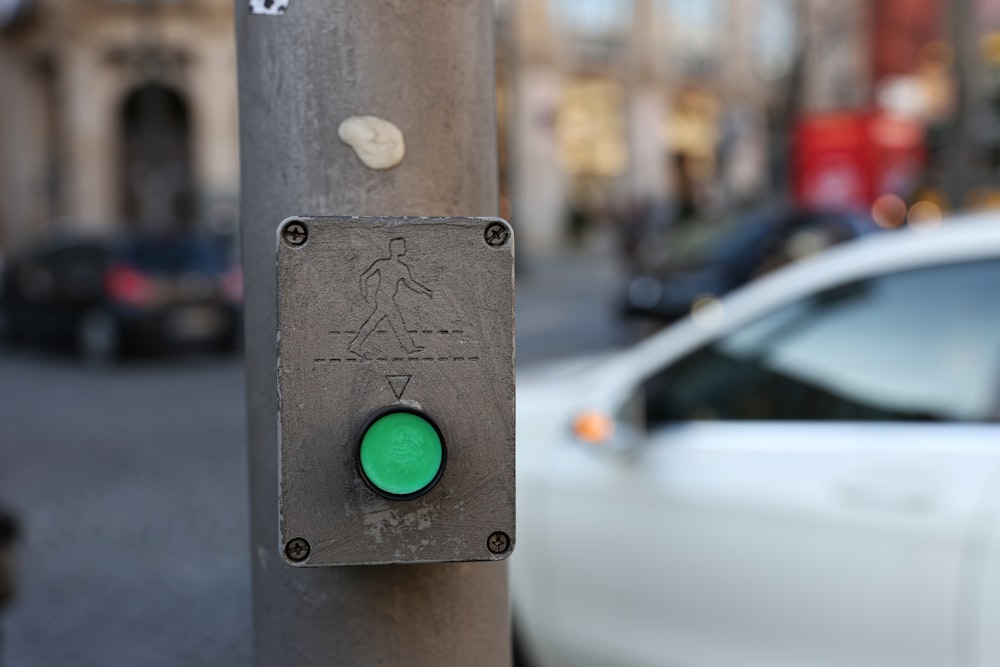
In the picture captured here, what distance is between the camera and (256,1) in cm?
143

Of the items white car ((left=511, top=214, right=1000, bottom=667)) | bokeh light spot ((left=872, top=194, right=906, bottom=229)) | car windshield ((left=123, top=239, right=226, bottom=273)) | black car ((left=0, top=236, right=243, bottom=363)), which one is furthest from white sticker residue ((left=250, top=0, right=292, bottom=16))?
bokeh light spot ((left=872, top=194, right=906, bottom=229))

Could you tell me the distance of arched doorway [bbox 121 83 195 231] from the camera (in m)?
34.8

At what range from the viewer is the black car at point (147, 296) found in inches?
570

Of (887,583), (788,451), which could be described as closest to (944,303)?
(788,451)

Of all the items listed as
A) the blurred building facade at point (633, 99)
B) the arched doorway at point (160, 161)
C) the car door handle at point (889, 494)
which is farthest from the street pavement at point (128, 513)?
the arched doorway at point (160, 161)

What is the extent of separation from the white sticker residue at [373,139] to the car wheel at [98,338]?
13.8 metres

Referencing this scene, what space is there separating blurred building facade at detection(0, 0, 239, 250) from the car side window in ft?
100

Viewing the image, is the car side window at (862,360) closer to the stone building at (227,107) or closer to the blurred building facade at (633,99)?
the stone building at (227,107)

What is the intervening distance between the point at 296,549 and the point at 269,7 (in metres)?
0.62

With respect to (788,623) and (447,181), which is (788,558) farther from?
(447,181)

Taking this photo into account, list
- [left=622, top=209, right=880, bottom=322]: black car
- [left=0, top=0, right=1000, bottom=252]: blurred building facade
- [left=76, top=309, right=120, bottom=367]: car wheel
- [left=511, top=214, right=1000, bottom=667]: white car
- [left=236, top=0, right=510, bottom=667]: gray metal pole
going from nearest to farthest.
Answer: [left=236, top=0, right=510, bottom=667]: gray metal pole < [left=511, top=214, right=1000, bottom=667]: white car < [left=622, top=209, right=880, bottom=322]: black car < [left=76, top=309, right=120, bottom=367]: car wheel < [left=0, top=0, right=1000, bottom=252]: blurred building facade

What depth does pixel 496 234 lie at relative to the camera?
1272 mm

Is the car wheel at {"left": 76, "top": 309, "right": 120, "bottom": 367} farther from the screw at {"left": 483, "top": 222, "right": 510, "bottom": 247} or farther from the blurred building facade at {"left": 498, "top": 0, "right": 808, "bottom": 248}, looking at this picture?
the blurred building facade at {"left": 498, "top": 0, "right": 808, "bottom": 248}

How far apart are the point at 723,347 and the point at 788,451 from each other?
18.9 inches
